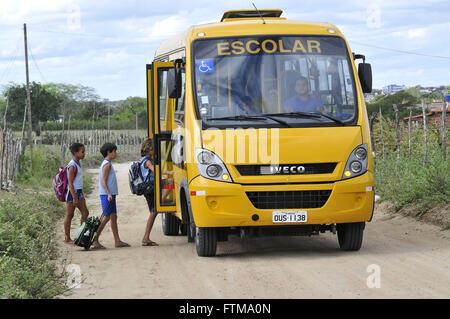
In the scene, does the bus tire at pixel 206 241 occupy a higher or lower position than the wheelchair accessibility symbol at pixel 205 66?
lower

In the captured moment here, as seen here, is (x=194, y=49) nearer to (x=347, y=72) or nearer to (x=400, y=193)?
(x=347, y=72)

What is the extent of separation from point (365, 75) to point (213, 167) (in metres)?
2.48

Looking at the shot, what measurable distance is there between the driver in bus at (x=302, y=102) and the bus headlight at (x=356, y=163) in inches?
27.6

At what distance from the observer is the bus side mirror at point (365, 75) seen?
10117 millimetres

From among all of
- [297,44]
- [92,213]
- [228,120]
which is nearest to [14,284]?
[228,120]

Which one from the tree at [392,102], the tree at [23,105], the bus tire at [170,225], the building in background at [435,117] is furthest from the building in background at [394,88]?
the bus tire at [170,225]

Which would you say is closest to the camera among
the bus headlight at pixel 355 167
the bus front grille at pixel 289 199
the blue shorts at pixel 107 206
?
the bus front grille at pixel 289 199

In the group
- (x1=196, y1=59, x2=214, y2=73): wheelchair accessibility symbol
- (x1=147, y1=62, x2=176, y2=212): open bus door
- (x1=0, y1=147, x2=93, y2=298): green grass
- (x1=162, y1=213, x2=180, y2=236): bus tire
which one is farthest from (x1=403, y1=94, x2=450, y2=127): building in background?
(x1=0, y1=147, x2=93, y2=298): green grass

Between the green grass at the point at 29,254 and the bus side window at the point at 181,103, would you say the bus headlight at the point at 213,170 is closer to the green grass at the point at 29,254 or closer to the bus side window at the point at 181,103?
the bus side window at the point at 181,103

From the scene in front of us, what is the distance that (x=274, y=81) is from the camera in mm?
9758

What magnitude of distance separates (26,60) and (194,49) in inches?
1022

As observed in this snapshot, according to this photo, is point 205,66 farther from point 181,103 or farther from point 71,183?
point 71,183

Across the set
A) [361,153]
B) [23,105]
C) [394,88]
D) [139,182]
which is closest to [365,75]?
[361,153]

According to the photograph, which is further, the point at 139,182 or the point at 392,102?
the point at 392,102
